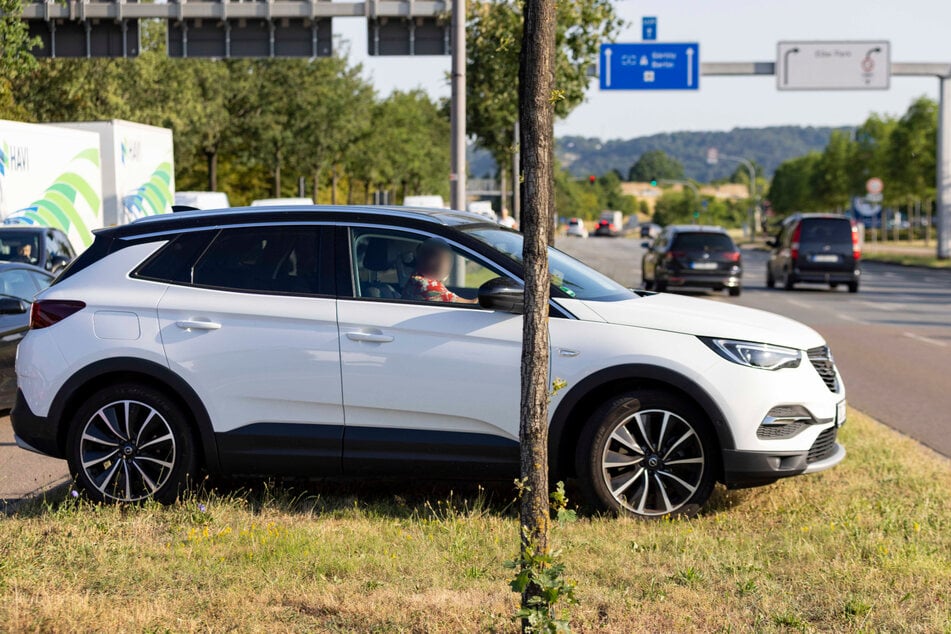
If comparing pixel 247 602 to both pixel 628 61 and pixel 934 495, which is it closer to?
pixel 934 495

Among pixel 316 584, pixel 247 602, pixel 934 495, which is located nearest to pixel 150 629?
pixel 247 602

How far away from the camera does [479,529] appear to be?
5.99 meters

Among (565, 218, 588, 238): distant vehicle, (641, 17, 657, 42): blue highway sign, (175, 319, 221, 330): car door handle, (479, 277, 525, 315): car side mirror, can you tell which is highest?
(641, 17, 657, 42): blue highway sign

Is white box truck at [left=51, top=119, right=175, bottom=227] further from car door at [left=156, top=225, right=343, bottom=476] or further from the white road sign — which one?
the white road sign

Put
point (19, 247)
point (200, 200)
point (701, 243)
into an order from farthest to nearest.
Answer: point (200, 200)
point (701, 243)
point (19, 247)

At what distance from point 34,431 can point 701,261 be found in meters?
21.5

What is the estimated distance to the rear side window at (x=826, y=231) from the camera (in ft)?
96.2

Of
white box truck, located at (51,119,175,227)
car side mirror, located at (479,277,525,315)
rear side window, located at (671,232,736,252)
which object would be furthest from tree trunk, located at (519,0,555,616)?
rear side window, located at (671,232,736,252)

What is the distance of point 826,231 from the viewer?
96.5 feet

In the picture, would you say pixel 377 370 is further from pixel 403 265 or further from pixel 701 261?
pixel 701 261

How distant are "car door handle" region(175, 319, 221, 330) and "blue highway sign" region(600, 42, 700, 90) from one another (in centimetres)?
3266

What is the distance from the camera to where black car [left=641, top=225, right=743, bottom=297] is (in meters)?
26.9

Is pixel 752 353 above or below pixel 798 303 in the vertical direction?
above

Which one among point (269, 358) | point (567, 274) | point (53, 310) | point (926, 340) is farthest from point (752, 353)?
point (926, 340)
